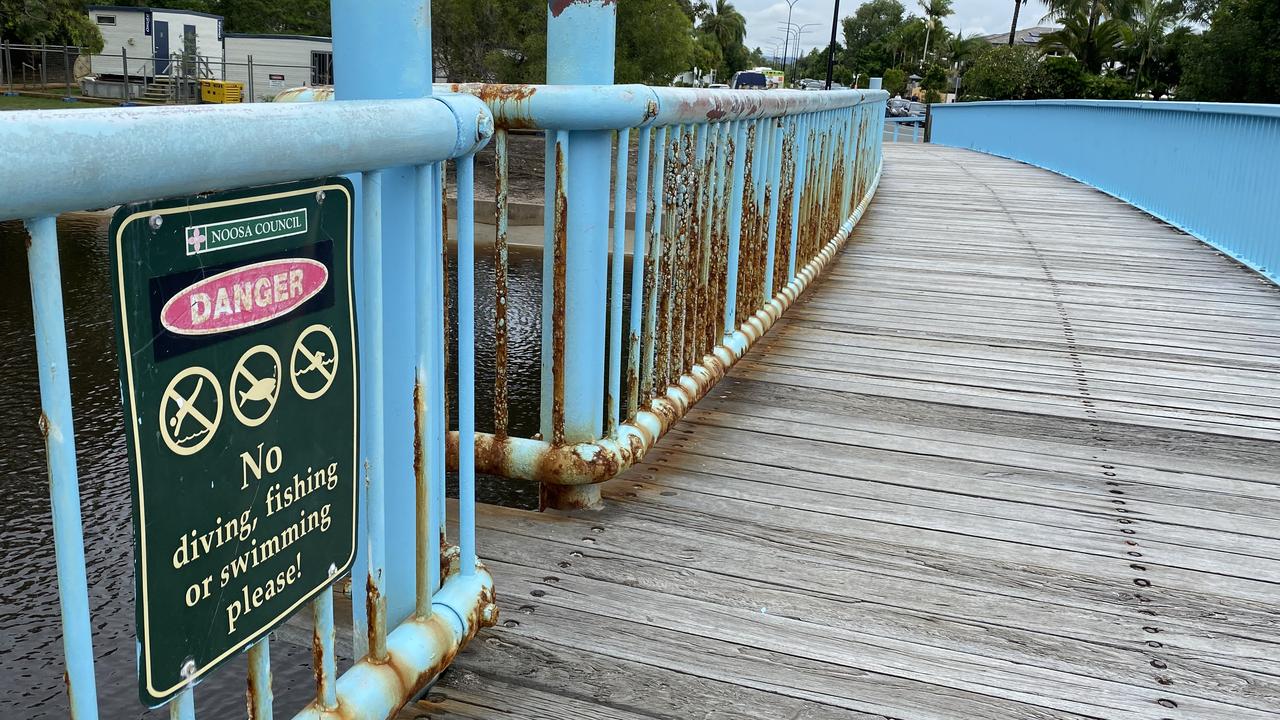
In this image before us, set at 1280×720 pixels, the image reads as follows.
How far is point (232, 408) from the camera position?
128 centimetres

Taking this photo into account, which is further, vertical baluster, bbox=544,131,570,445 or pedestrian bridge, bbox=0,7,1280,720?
vertical baluster, bbox=544,131,570,445

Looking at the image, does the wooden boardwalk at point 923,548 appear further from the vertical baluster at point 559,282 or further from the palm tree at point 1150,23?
the palm tree at point 1150,23

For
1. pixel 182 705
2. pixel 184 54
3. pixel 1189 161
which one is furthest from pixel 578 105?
pixel 184 54

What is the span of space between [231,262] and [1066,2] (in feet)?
202

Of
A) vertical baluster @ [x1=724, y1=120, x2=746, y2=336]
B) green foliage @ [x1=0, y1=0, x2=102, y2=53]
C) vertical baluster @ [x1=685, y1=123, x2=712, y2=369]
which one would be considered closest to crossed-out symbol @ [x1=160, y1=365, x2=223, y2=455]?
vertical baluster @ [x1=685, y1=123, x2=712, y2=369]

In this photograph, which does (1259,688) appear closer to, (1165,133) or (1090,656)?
(1090,656)

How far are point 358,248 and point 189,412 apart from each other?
0.60m

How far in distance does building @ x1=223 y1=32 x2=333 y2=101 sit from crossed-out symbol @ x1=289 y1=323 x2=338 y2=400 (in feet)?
174

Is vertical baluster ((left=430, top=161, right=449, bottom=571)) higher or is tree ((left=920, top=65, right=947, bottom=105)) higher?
tree ((left=920, top=65, right=947, bottom=105))

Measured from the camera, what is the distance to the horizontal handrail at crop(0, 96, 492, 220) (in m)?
0.95

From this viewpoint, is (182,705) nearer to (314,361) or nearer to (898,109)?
(314,361)

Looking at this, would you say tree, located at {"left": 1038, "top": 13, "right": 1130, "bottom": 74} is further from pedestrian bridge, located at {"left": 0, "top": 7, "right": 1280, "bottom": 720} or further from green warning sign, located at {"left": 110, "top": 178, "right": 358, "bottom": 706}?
green warning sign, located at {"left": 110, "top": 178, "right": 358, "bottom": 706}

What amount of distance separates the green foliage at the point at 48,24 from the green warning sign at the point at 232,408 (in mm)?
50131

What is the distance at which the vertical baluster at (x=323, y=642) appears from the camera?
1.57m
